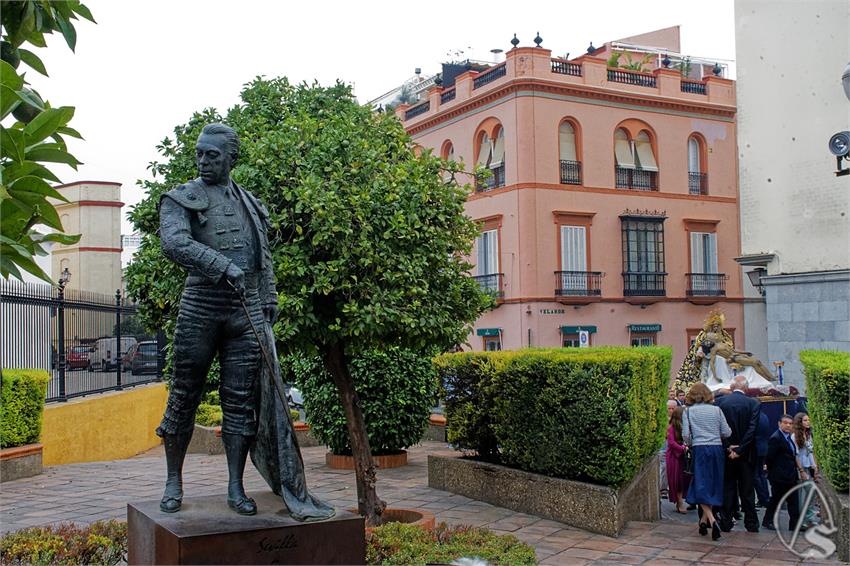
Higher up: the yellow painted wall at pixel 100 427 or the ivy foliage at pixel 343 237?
the ivy foliage at pixel 343 237

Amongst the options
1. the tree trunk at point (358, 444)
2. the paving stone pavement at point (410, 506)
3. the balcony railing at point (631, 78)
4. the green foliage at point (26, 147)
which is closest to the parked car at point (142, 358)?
the paving stone pavement at point (410, 506)

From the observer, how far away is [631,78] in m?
32.2

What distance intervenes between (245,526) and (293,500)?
440 mm

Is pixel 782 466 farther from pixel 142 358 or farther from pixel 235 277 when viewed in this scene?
pixel 142 358

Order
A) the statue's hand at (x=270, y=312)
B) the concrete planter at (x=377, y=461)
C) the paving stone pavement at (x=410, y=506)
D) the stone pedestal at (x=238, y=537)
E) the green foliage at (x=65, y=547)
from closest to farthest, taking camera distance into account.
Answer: the stone pedestal at (x=238, y=537) < the statue's hand at (x=270, y=312) < the green foliage at (x=65, y=547) < the paving stone pavement at (x=410, y=506) < the concrete planter at (x=377, y=461)

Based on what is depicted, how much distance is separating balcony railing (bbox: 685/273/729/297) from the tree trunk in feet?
86.3

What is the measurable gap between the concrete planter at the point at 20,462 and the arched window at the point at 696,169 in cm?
2695

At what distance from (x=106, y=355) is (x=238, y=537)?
1308 centimetres

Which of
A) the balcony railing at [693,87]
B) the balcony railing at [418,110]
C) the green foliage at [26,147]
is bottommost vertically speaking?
the green foliage at [26,147]

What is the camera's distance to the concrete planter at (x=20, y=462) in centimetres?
1165

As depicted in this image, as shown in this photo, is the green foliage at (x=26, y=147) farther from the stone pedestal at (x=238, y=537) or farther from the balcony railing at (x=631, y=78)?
the balcony railing at (x=631, y=78)

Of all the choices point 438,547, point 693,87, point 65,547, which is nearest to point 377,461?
point 438,547

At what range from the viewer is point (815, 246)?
675 inches

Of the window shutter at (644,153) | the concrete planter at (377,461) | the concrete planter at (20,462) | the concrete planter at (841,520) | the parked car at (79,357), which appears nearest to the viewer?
the concrete planter at (841,520)
